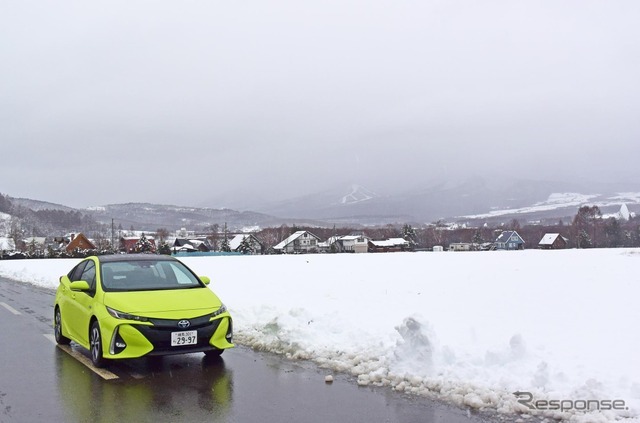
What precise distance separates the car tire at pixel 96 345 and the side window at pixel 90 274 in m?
0.66

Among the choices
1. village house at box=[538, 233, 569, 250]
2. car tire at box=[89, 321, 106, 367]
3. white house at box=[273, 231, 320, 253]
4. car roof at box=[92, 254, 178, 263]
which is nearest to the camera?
car tire at box=[89, 321, 106, 367]

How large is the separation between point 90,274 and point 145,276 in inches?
37.5

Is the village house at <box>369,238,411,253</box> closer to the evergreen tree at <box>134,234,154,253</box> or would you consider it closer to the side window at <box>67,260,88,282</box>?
the evergreen tree at <box>134,234,154,253</box>

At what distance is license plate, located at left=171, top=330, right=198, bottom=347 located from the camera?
732 centimetres

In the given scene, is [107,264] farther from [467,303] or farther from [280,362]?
[467,303]

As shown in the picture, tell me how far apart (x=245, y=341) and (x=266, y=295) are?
692cm

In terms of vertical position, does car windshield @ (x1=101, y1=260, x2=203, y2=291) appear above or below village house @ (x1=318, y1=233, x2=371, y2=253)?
above

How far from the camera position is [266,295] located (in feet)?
54.9

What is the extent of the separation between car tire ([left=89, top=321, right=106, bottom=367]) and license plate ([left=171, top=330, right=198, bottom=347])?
43.4 inches

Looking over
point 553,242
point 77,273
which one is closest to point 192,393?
point 77,273

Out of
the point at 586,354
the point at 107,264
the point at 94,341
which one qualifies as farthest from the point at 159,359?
the point at 586,354

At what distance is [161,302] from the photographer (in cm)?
771

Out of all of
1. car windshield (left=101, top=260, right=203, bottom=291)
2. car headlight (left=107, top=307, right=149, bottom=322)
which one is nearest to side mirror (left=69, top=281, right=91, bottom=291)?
car windshield (left=101, top=260, right=203, bottom=291)

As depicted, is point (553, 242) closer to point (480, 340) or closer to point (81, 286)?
point (480, 340)
